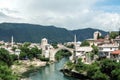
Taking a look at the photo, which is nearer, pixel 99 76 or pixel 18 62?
pixel 99 76

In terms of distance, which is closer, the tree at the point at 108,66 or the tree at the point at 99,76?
the tree at the point at 99,76

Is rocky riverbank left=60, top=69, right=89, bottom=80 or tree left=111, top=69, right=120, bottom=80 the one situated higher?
tree left=111, top=69, right=120, bottom=80

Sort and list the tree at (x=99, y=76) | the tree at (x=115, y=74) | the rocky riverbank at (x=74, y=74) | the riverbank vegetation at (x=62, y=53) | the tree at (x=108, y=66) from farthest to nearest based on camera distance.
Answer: the riverbank vegetation at (x=62, y=53) → the rocky riverbank at (x=74, y=74) → the tree at (x=108, y=66) → the tree at (x=99, y=76) → the tree at (x=115, y=74)

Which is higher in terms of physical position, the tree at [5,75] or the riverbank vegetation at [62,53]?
the tree at [5,75]

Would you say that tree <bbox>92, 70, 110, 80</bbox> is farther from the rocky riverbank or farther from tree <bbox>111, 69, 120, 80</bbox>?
the rocky riverbank

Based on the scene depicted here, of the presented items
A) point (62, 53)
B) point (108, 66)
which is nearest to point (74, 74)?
point (108, 66)

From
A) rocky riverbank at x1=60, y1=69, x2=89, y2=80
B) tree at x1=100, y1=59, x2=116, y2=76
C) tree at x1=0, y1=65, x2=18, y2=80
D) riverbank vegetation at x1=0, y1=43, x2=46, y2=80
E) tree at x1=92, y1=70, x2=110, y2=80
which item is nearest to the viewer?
tree at x1=0, y1=65, x2=18, y2=80

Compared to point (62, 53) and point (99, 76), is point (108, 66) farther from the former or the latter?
point (62, 53)

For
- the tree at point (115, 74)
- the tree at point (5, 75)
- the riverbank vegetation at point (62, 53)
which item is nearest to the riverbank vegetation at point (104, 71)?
the tree at point (115, 74)

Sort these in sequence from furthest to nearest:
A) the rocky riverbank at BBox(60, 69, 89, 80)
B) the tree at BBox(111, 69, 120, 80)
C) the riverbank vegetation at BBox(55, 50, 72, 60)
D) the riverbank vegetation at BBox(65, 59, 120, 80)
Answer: the riverbank vegetation at BBox(55, 50, 72, 60)
the rocky riverbank at BBox(60, 69, 89, 80)
the riverbank vegetation at BBox(65, 59, 120, 80)
the tree at BBox(111, 69, 120, 80)

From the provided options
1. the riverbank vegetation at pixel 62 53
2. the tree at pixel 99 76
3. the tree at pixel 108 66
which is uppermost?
the tree at pixel 108 66

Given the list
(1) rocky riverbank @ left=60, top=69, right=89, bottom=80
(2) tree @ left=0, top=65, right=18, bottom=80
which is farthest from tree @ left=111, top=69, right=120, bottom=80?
(2) tree @ left=0, top=65, right=18, bottom=80

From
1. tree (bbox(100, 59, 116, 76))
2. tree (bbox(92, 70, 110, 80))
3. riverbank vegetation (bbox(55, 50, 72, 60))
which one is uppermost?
tree (bbox(100, 59, 116, 76))

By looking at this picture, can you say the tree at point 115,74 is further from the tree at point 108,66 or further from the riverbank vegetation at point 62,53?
the riverbank vegetation at point 62,53
